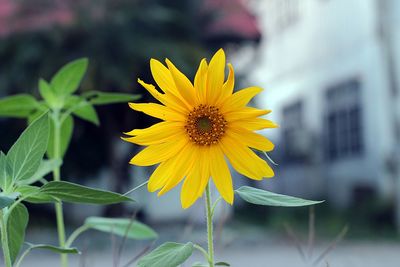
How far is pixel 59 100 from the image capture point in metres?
0.92

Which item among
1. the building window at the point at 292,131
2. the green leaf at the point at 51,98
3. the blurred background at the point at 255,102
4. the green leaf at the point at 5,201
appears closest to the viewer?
the green leaf at the point at 5,201

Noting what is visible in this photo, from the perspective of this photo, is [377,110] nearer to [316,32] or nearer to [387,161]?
[387,161]

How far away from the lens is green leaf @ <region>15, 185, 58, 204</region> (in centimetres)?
63

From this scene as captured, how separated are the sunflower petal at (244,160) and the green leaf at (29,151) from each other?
15 cm

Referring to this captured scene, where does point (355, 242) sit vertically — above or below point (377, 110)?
below

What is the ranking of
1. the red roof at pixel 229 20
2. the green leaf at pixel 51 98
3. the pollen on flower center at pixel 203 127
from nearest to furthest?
1. the pollen on flower center at pixel 203 127
2. the green leaf at pixel 51 98
3. the red roof at pixel 229 20

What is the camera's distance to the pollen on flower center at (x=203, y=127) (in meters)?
0.68

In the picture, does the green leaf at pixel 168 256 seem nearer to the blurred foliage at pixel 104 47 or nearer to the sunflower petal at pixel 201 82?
the sunflower petal at pixel 201 82

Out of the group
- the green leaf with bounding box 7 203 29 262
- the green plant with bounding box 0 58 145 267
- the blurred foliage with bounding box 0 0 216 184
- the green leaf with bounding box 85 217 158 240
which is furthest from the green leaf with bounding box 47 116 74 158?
the blurred foliage with bounding box 0 0 216 184

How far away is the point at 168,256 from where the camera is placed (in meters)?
0.62

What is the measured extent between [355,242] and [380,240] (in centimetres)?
32

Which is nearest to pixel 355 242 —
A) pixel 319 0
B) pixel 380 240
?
pixel 380 240

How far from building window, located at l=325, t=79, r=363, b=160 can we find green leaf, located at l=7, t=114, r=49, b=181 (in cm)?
1069

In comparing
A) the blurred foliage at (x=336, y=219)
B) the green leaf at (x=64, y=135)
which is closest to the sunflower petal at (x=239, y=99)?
the green leaf at (x=64, y=135)
